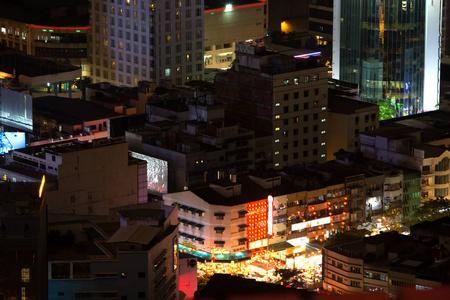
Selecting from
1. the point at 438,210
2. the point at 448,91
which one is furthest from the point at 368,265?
the point at 448,91

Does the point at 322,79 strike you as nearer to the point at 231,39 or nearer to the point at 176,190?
the point at 176,190

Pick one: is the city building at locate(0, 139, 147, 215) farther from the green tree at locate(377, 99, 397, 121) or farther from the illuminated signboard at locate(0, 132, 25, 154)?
the green tree at locate(377, 99, 397, 121)

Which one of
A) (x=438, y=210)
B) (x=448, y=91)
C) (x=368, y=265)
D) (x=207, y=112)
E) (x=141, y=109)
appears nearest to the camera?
(x=368, y=265)

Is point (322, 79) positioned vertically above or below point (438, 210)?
above

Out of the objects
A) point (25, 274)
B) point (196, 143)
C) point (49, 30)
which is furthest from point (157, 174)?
point (49, 30)

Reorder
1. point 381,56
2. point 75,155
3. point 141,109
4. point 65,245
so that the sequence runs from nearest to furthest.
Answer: point 65,245
point 75,155
point 141,109
point 381,56

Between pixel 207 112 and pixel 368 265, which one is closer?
pixel 368 265
